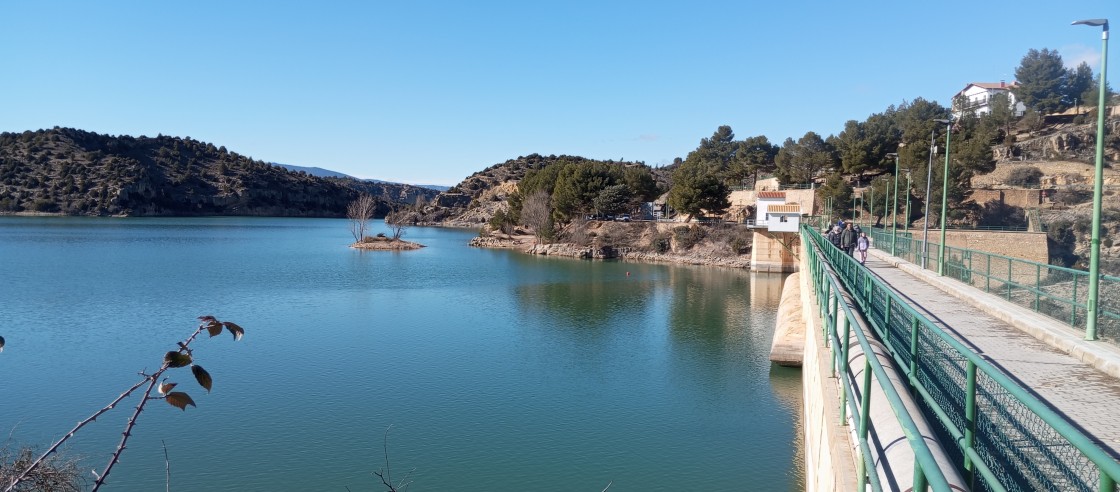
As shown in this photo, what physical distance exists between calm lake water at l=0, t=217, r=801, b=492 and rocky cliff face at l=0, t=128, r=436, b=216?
9657 cm

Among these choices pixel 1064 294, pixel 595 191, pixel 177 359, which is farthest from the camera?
pixel 595 191

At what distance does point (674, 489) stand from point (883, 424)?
7.06 meters

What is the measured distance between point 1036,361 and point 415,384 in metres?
13.8

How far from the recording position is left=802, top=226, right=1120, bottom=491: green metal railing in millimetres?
3271

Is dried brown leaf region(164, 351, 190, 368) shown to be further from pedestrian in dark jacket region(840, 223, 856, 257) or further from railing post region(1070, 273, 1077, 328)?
pedestrian in dark jacket region(840, 223, 856, 257)

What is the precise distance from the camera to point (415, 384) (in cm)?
1856

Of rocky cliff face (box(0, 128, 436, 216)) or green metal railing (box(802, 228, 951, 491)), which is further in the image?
rocky cliff face (box(0, 128, 436, 216))

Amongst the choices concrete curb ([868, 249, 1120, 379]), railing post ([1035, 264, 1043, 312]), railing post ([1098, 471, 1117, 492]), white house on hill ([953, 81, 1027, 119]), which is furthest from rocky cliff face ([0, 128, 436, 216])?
railing post ([1098, 471, 1117, 492])

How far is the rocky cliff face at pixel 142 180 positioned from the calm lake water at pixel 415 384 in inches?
3802

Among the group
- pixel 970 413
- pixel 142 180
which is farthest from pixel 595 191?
pixel 142 180

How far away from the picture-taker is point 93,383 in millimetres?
18125

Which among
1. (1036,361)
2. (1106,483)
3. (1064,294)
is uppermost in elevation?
(1106,483)

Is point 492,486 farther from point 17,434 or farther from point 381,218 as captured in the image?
point 381,218

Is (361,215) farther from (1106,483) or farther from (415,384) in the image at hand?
(1106,483)
